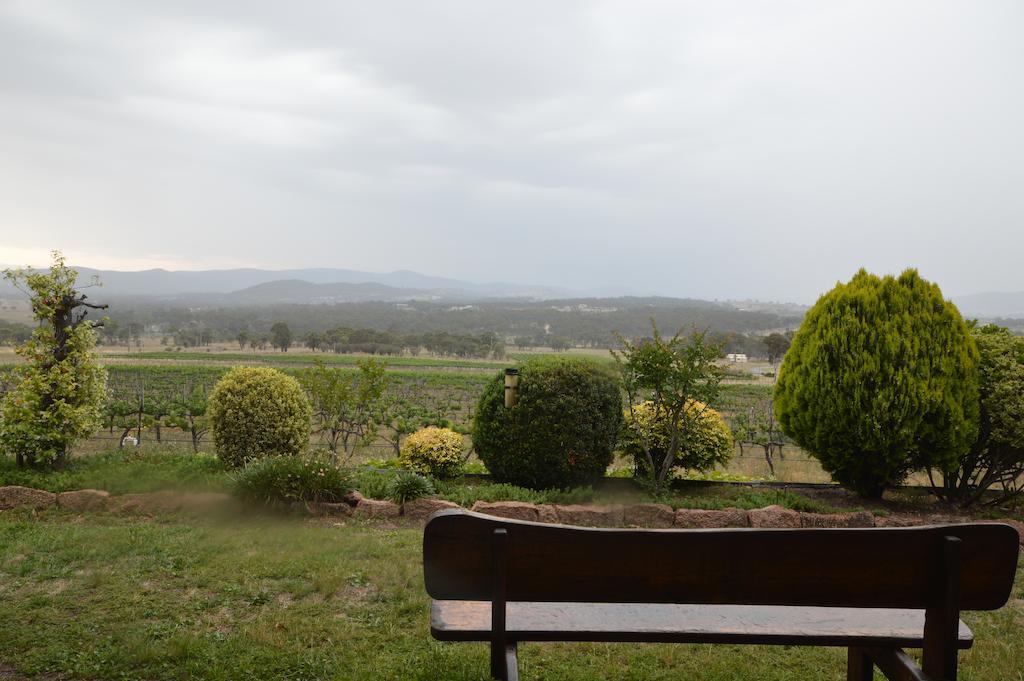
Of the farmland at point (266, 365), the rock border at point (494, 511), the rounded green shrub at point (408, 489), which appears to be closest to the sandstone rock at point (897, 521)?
the rock border at point (494, 511)

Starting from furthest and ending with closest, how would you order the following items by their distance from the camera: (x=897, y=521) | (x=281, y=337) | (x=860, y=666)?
(x=281, y=337), (x=897, y=521), (x=860, y=666)

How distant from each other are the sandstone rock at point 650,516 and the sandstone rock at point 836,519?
149 cm

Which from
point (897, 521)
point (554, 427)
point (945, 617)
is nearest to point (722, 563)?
point (945, 617)

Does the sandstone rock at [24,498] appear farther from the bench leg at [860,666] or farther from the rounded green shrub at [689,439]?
the bench leg at [860,666]

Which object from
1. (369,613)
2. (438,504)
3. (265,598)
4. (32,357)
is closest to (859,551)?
(369,613)

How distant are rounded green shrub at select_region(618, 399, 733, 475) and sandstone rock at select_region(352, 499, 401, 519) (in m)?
3.19

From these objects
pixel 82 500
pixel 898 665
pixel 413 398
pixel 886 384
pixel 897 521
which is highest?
pixel 886 384

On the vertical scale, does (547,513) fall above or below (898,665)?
below

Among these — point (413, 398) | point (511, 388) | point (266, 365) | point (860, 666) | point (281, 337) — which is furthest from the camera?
point (281, 337)

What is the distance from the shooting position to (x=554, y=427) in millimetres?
8000

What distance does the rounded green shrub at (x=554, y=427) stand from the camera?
8000mm

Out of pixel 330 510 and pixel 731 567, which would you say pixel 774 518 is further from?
pixel 731 567

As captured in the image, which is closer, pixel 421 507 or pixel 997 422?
pixel 421 507

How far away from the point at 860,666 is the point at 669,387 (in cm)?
533
